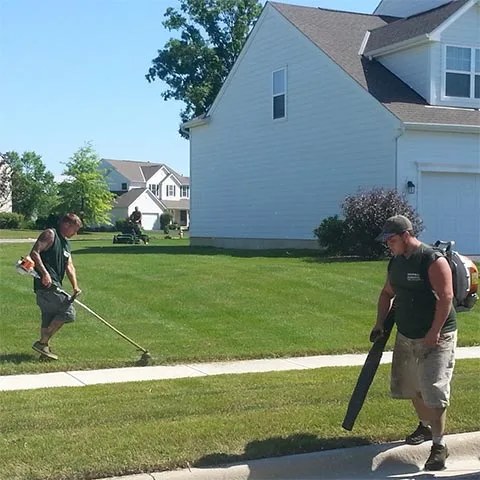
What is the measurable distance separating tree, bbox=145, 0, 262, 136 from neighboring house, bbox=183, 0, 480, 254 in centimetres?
1320

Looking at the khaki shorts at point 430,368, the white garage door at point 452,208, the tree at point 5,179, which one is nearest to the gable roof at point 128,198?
the tree at point 5,179

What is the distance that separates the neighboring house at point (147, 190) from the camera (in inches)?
3056

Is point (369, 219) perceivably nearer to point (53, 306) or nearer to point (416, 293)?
point (53, 306)

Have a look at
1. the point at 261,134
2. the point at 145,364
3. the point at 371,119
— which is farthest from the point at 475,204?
the point at 145,364

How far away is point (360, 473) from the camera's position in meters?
5.99

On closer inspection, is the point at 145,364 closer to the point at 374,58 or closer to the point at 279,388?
the point at 279,388

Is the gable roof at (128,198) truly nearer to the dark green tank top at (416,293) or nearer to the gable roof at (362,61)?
the gable roof at (362,61)

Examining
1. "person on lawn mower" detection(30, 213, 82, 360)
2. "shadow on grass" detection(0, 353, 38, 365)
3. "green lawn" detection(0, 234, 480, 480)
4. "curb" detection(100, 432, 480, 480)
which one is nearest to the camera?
"curb" detection(100, 432, 480, 480)

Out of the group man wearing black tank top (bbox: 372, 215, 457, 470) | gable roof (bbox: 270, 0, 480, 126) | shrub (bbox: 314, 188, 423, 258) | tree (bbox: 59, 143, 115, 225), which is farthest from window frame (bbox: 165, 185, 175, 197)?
man wearing black tank top (bbox: 372, 215, 457, 470)

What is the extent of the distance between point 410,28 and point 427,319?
1817 centimetres

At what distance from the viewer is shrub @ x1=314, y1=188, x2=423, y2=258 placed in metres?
17.6

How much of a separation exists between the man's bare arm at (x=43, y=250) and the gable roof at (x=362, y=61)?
12.1 meters

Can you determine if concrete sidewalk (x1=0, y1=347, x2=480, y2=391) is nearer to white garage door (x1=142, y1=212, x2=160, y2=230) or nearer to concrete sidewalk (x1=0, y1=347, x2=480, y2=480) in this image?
concrete sidewalk (x1=0, y1=347, x2=480, y2=480)

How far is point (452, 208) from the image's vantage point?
66.1 feet
